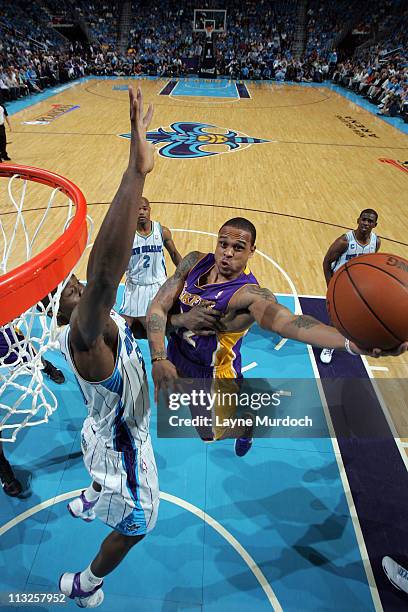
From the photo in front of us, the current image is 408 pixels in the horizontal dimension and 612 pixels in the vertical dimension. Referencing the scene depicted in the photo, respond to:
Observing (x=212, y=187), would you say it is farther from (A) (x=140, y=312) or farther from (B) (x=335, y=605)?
(B) (x=335, y=605)

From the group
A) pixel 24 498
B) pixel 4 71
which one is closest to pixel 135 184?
pixel 24 498

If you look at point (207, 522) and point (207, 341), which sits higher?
point (207, 341)

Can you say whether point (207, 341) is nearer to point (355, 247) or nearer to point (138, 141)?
point (138, 141)

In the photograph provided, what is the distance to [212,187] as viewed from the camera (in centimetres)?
941

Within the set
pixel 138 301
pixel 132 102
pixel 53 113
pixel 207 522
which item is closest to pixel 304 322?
pixel 132 102

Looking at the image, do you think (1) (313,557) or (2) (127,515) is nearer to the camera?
(2) (127,515)

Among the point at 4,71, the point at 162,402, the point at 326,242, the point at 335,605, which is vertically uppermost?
the point at 4,71

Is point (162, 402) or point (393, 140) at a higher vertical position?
point (393, 140)

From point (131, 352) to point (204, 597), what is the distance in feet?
5.71

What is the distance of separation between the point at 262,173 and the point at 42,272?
365 inches

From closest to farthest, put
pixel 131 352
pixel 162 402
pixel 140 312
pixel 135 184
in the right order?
pixel 135 184, pixel 131 352, pixel 162 402, pixel 140 312

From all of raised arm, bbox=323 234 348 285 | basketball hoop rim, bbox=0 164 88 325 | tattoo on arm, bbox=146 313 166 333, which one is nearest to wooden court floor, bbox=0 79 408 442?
raised arm, bbox=323 234 348 285

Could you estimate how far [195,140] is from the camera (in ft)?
41.7

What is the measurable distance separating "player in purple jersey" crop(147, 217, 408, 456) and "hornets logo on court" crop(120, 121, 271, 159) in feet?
29.5
